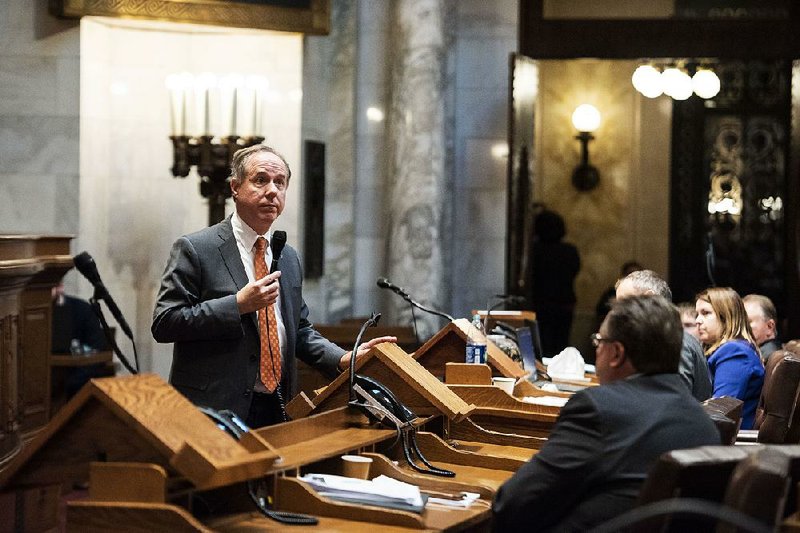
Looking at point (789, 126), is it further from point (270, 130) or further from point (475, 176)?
point (270, 130)

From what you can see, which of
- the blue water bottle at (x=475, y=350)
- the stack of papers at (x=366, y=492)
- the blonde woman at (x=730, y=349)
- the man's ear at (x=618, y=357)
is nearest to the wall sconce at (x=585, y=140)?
the blonde woman at (x=730, y=349)

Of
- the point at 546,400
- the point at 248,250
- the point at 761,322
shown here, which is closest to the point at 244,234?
the point at 248,250

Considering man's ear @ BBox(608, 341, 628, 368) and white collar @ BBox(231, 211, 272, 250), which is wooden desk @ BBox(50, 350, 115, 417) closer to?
white collar @ BBox(231, 211, 272, 250)

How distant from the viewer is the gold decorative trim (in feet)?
30.5

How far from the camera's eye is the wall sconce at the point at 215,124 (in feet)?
29.4

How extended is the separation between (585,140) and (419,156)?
4092 millimetres

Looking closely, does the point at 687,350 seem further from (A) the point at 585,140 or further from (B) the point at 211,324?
(A) the point at 585,140

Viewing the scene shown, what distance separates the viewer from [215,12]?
9570 millimetres

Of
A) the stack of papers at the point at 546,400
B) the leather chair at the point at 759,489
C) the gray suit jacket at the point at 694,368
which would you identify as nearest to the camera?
the leather chair at the point at 759,489

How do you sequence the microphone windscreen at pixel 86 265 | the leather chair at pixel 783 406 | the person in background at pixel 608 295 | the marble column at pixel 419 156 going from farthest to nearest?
the person in background at pixel 608 295 < the marble column at pixel 419 156 < the leather chair at pixel 783 406 < the microphone windscreen at pixel 86 265

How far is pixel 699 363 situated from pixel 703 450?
2222mm

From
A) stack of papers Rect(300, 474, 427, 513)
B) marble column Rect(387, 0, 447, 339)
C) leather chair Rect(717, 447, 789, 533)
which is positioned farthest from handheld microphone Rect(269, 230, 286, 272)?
marble column Rect(387, 0, 447, 339)

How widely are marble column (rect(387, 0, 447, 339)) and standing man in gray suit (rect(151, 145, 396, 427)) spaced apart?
558 centimetres

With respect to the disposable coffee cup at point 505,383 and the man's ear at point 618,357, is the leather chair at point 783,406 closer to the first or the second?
the disposable coffee cup at point 505,383
